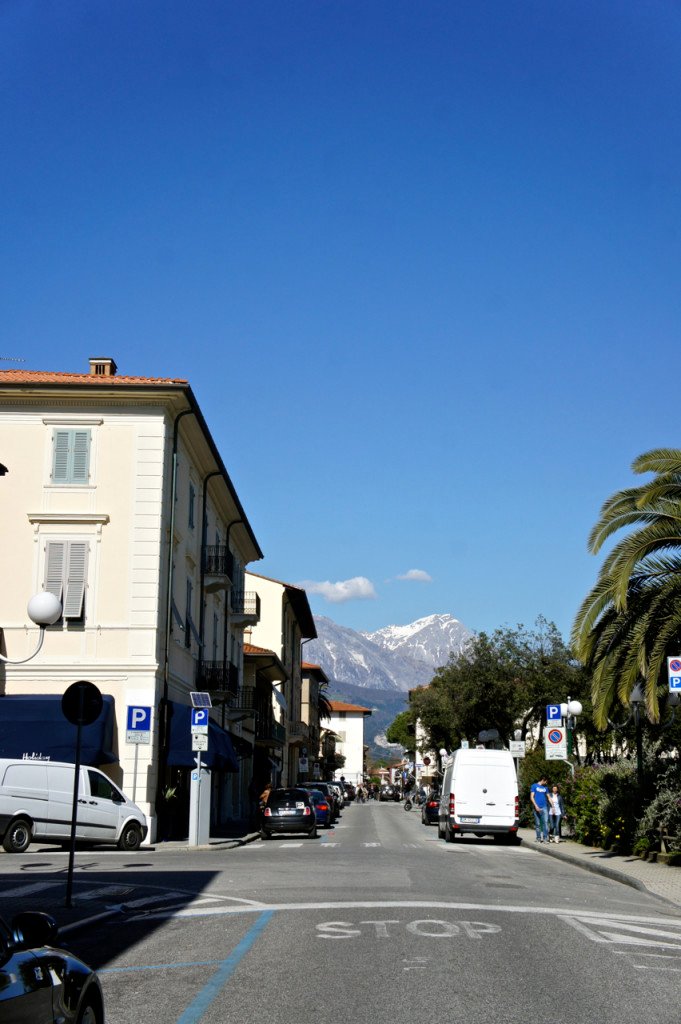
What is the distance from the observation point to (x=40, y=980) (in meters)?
4.49

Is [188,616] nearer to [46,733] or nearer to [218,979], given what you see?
[46,733]

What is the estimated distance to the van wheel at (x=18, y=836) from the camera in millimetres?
22094

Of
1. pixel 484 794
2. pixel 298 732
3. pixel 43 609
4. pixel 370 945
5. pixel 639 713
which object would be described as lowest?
pixel 370 945

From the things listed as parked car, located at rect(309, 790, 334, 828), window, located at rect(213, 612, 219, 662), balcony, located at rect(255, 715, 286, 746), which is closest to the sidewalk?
window, located at rect(213, 612, 219, 662)

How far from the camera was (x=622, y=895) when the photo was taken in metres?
16.3

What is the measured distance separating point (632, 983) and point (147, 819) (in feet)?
65.5

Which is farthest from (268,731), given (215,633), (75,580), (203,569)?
(75,580)

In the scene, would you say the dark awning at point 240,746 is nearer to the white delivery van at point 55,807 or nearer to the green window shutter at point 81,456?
Result: the green window shutter at point 81,456

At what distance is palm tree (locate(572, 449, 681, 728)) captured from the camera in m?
19.7

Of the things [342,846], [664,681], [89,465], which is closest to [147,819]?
[342,846]

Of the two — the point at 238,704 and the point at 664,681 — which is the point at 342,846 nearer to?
the point at 664,681

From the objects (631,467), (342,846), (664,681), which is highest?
(631,467)

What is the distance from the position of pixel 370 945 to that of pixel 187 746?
1990 cm

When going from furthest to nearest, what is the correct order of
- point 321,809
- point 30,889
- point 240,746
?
point 321,809 < point 240,746 < point 30,889
